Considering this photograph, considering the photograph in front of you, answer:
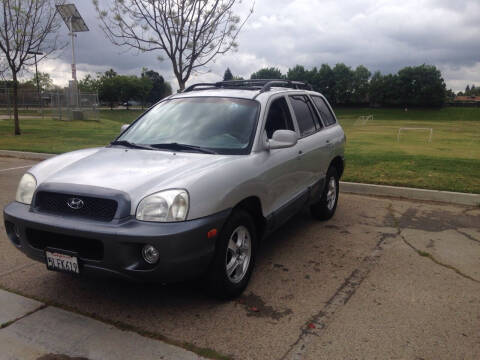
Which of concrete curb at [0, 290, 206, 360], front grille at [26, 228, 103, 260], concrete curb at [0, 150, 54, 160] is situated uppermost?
front grille at [26, 228, 103, 260]

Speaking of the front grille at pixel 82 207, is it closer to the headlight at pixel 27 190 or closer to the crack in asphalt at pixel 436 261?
the headlight at pixel 27 190

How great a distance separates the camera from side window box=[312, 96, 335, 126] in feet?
19.8

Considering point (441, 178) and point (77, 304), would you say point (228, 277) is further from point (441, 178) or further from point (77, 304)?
point (441, 178)

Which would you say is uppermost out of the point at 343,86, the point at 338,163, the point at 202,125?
the point at 343,86

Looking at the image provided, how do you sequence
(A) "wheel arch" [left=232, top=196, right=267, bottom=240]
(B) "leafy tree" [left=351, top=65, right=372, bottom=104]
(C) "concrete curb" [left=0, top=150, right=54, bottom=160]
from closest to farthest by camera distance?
(A) "wheel arch" [left=232, top=196, right=267, bottom=240] < (C) "concrete curb" [left=0, top=150, right=54, bottom=160] < (B) "leafy tree" [left=351, top=65, right=372, bottom=104]

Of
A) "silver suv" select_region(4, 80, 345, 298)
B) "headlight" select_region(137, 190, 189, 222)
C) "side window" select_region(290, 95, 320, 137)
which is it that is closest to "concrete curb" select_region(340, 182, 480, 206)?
"side window" select_region(290, 95, 320, 137)

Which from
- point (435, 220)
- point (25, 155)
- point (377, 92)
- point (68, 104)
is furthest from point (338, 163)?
point (377, 92)

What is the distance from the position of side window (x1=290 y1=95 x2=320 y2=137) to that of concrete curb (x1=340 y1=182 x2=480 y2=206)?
105 inches

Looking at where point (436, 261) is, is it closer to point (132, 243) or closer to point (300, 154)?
point (300, 154)

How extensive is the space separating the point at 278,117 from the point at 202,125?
2.96 ft

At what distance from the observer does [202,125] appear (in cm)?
412

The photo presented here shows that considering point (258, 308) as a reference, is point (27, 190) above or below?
above

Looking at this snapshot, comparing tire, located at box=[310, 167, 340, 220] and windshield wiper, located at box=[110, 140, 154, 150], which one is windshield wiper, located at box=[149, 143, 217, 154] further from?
tire, located at box=[310, 167, 340, 220]

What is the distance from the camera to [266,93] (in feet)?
14.8
